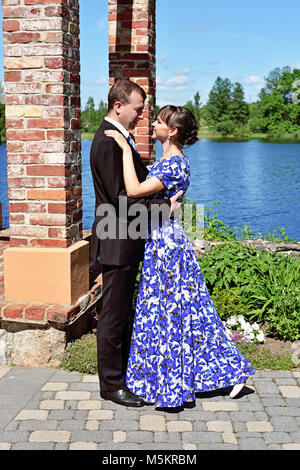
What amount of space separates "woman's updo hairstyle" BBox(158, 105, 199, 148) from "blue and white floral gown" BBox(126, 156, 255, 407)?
0.17 meters

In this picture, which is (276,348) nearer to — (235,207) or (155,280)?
(155,280)

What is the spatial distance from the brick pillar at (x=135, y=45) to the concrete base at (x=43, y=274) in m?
2.52

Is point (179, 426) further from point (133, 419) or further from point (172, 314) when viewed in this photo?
point (172, 314)

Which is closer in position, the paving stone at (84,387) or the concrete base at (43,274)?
the paving stone at (84,387)

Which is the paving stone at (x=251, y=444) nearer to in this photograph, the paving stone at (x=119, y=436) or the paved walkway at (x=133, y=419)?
the paved walkway at (x=133, y=419)

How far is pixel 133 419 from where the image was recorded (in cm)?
374

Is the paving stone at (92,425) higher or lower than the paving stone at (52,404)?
lower

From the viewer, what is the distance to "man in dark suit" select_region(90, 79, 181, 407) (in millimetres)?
3740

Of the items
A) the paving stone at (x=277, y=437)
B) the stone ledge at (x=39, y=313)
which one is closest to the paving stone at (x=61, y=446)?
the stone ledge at (x=39, y=313)

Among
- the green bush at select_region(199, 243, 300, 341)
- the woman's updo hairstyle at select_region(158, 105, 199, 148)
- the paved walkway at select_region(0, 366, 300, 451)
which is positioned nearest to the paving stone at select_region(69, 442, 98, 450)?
the paved walkway at select_region(0, 366, 300, 451)

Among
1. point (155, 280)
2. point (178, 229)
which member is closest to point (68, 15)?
point (178, 229)

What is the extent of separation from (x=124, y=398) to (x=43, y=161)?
194 centimetres

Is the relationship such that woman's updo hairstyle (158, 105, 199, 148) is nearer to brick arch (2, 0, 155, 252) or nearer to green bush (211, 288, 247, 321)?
brick arch (2, 0, 155, 252)

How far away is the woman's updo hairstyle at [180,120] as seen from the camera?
3791 mm
